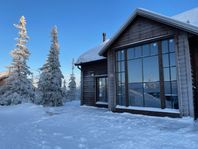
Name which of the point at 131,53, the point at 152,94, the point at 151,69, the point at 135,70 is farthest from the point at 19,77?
the point at 152,94

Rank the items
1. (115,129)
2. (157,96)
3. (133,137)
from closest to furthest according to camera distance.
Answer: (133,137) → (115,129) → (157,96)

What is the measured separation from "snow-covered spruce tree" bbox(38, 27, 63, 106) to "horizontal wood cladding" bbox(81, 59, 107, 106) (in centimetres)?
424

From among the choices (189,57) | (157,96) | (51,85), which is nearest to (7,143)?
(157,96)

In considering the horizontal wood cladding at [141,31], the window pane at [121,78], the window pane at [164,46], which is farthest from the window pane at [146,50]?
the window pane at [121,78]

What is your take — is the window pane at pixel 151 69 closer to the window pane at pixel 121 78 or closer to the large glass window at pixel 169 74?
the large glass window at pixel 169 74

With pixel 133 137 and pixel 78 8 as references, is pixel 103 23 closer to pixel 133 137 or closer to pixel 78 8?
pixel 78 8

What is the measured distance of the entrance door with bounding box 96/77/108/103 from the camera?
45.7 ft

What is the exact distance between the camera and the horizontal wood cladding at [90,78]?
46.2 ft

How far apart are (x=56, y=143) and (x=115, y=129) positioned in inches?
94.2

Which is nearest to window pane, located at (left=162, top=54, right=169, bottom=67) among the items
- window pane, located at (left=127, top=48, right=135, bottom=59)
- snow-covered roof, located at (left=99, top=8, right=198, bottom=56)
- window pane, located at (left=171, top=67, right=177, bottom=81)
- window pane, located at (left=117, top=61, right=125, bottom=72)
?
window pane, located at (left=171, top=67, right=177, bottom=81)

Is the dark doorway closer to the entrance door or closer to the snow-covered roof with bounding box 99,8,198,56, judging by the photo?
the snow-covered roof with bounding box 99,8,198,56

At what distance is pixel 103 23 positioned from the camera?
22438mm

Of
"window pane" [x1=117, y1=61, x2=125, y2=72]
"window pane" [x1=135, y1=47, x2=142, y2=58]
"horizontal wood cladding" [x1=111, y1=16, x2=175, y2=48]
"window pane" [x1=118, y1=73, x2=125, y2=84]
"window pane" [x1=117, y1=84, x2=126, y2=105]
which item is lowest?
"window pane" [x1=117, y1=84, x2=126, y2=105]

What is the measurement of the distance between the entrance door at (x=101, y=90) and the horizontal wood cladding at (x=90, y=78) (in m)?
0.33
